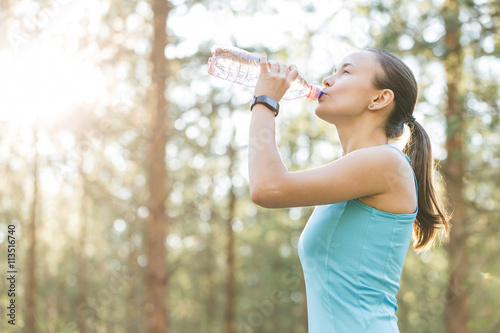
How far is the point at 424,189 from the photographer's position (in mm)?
2088

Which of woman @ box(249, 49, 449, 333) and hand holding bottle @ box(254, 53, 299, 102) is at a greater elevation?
hand holding bottle @ box(254, 53, 299, 102)

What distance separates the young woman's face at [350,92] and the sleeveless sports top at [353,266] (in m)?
0.40

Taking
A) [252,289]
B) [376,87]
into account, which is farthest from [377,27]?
[252,289]

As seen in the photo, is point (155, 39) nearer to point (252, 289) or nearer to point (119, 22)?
point (119, 22)

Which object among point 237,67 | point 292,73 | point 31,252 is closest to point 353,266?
point 292,73

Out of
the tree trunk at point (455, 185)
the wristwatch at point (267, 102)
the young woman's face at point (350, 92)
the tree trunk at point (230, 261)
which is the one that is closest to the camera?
the wristwatch at point (267, 102)

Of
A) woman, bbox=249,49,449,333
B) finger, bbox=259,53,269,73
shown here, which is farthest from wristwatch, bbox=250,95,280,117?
finger, bbox=259,53,269,73

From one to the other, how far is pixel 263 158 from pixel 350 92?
0.52m

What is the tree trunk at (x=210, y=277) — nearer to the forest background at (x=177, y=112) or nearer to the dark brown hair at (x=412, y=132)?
the forest background at (x=177, y=112)

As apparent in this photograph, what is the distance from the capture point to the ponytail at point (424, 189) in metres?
2.10

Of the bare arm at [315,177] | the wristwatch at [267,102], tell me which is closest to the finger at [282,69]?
the wristwatch at [267,102]

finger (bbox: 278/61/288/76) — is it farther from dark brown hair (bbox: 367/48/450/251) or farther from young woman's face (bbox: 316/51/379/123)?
dark brown hair (bbox: 367/48/450/251)

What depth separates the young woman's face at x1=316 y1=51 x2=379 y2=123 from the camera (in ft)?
6.72

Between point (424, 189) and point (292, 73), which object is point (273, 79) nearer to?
point (292, 73)
